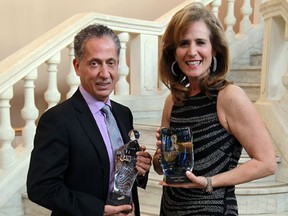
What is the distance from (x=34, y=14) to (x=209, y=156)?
3.11 m

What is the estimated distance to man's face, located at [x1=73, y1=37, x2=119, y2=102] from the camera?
1109mm

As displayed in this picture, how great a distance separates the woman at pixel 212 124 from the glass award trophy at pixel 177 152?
A: 3 cm

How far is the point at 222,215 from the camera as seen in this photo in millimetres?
1151

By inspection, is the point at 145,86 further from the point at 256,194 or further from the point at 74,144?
the point at 74,144

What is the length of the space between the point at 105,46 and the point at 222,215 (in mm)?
642

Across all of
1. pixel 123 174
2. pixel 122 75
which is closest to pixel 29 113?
pixel 122 75

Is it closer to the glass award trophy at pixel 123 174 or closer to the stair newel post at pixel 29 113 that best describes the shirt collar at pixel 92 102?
the glass award trophy at pixel 123 174

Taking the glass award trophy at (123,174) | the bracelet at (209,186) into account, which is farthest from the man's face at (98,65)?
the bracelet at (209,186)

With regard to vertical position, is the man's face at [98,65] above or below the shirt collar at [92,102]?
above

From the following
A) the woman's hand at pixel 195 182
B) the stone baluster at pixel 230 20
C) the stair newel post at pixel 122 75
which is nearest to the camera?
the woman's hand at pixel 195 182

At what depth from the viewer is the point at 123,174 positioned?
1131 mm

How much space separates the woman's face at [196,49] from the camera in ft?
3.73

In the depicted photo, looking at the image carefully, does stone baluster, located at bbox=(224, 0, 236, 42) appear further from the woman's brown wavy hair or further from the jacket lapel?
the jacket lapel

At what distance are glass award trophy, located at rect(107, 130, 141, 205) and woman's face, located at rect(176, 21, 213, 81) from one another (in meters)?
0.29
